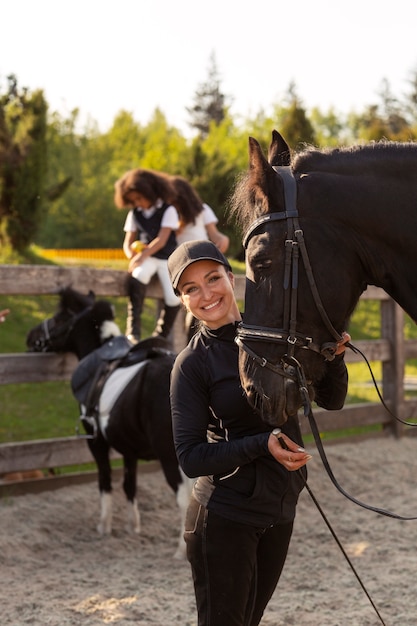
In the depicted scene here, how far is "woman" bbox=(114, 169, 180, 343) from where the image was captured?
240 inches

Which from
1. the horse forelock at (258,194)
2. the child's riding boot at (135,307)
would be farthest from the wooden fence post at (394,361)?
the horse forelock at (258,194)

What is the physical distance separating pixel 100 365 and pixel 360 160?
3471mm

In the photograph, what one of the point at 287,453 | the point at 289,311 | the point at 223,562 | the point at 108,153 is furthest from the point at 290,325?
the point at 108,153

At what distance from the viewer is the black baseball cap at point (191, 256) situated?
Answer: 2598 millimetres

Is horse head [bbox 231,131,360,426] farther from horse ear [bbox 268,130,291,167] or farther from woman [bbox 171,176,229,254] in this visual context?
woman [bbox 171,176,229,254]

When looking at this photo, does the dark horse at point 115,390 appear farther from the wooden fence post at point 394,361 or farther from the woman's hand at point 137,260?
the wooden fence post at point 394,361

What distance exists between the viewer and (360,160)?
8.33 feet

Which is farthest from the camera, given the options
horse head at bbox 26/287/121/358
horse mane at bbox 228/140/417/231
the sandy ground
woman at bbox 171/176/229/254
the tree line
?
the tree line

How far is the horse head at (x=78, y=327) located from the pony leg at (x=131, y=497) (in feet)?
3.01

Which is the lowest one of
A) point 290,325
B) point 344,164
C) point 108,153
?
point 290,325

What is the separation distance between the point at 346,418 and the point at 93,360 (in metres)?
3.25

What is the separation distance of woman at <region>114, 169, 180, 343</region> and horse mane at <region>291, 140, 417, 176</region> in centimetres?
359

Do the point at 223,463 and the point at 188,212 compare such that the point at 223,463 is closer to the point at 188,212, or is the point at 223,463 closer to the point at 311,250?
the point at 311,250

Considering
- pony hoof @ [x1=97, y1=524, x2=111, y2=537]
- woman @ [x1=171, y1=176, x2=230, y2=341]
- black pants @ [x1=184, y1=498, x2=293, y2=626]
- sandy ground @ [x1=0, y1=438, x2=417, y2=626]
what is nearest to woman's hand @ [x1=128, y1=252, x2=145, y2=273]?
woman @ [x1=171, y1=176, x2=230, y2=341]
